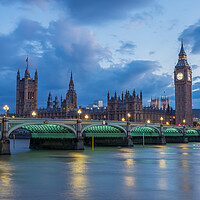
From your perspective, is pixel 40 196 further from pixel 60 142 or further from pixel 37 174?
pixel 60 142

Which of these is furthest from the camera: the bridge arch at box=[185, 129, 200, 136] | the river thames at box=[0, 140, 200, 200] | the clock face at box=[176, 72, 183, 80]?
the clock face at box=[176, 72, 183, 80]

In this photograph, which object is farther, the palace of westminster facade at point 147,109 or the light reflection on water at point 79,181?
the palace of westminster facade at point 147,109

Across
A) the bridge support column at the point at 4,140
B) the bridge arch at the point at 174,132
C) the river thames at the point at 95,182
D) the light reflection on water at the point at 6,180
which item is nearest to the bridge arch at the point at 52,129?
the bridge support column at the point at 4,140

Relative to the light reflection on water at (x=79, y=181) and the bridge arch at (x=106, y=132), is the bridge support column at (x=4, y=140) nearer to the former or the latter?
the light reflection on water at (x=79, y=181)

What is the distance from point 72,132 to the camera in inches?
2901

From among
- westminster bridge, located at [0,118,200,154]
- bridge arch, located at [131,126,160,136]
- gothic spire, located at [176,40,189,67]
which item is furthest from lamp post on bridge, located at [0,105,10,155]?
gothic spire, located at [176,40,189,67]

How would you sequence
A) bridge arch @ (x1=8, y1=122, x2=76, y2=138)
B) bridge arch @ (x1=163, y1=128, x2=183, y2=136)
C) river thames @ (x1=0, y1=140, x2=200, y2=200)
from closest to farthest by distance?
river thames @ (x1=0, y1=140, x2=200, y2=200)
bridge arch @ (x1=8, y1=122, x2=76, y2=138)
bridge arch @ (x1=163, y1=128, x2=183, y2=136)

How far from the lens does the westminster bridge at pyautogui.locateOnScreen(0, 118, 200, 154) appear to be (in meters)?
61.5

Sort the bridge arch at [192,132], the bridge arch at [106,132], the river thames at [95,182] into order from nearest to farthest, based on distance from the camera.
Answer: the river thames at [95,182]
the bridge arch at [106,132]
the bridge arch at [192,132]

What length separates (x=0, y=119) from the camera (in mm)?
59844

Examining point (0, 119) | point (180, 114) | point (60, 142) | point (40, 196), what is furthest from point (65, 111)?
point (40, 196)

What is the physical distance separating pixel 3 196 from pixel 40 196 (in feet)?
8.95

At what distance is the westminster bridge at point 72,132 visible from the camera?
202 feet

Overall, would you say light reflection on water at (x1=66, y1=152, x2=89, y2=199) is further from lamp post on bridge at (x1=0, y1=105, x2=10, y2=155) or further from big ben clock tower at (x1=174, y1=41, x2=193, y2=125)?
big ben clock tower at (x1=174, y1=41, x2=193, y2=125)
